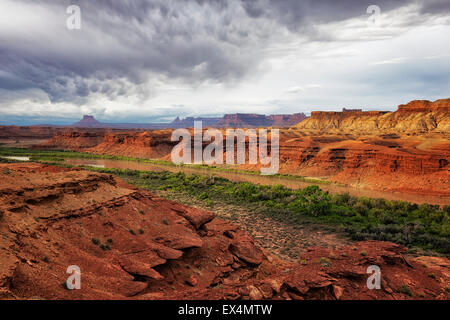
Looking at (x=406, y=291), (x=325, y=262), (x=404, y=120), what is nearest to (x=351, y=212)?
(x=325, y=262)

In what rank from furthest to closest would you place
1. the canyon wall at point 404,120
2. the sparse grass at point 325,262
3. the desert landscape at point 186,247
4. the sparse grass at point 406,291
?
1. the canyon wall at point 404,120
2. the sparse grass at point 325,262
3. the sparse grass at point 406,291
4. the desert landscape at point 186,247

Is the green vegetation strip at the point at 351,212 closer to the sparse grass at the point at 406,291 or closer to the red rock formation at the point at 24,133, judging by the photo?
the sparse grass at the point at 406,291

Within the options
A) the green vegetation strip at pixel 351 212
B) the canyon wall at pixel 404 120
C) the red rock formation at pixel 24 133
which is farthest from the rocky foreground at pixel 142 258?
the red rock formation at pixel 24 133

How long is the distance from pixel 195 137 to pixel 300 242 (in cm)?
6119

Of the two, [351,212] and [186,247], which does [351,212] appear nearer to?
[351,212]

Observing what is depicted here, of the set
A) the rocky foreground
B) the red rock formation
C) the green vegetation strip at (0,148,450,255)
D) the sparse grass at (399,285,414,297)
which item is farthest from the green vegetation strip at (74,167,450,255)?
the red rock formation

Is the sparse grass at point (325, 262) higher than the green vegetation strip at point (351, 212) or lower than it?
higher

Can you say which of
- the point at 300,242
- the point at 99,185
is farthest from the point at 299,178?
the point at 99,185

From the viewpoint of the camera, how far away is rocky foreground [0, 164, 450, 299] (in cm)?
608

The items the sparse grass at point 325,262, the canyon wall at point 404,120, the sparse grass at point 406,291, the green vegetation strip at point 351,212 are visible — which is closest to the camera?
the sparse grass at point 406,291

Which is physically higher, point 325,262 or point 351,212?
point 325,262

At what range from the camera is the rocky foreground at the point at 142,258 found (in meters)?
6.08

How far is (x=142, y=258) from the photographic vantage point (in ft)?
26.0
